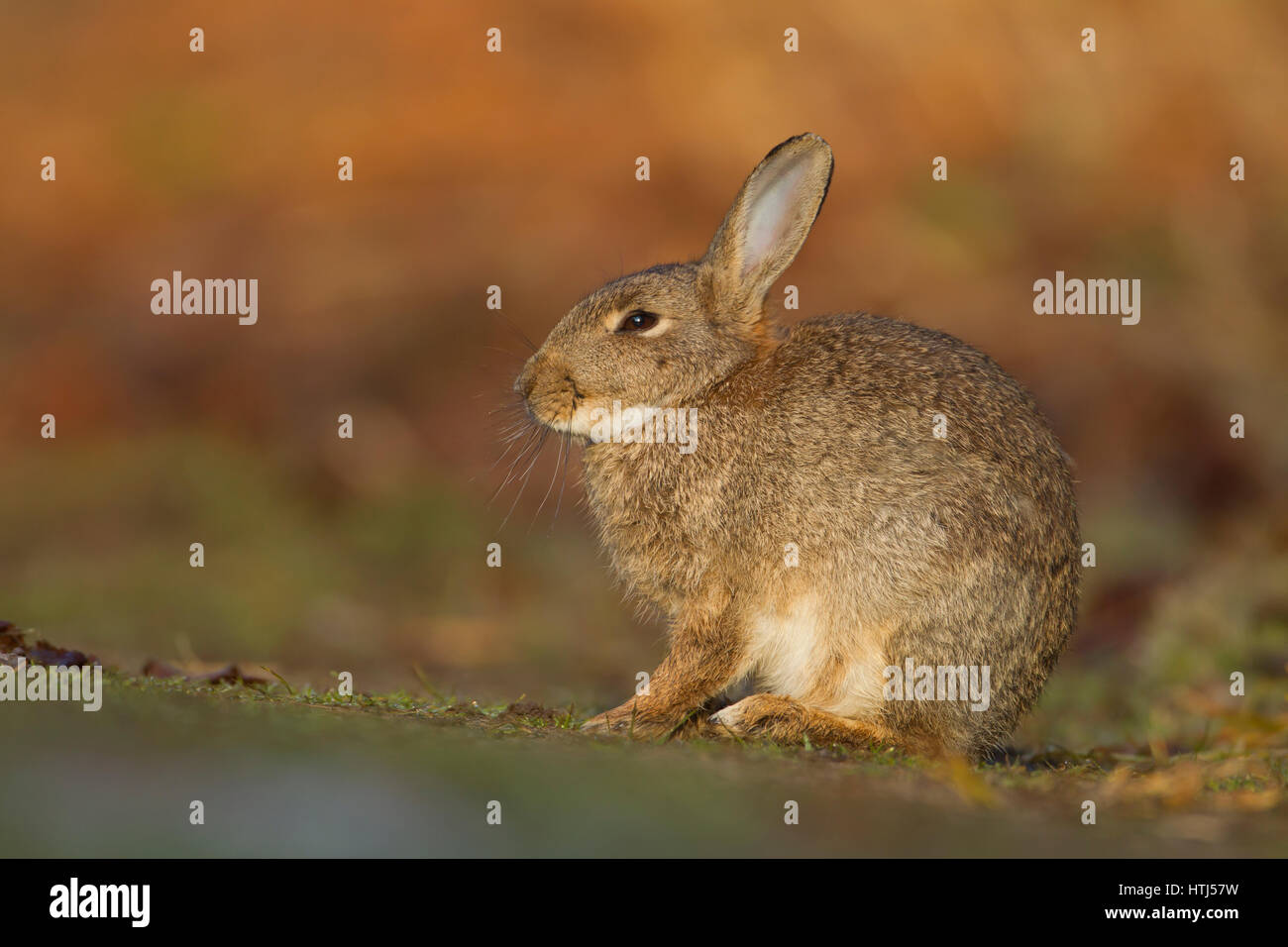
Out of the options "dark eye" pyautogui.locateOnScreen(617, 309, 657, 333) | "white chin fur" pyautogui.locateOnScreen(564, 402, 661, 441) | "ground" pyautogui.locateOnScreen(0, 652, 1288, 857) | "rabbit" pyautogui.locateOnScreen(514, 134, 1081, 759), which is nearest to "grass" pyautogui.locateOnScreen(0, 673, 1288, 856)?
"ground" pyautogui.locateOnScreen(0, 652, 1288, 857)

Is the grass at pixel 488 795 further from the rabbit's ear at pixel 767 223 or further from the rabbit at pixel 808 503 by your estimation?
the rabbit's ear at pixel 767 223

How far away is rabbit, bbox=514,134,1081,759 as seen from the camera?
5332 millimetres

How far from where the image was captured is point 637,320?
6.34 metres

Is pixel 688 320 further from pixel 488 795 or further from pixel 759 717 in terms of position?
pixel 488 795

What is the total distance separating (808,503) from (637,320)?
1.34m

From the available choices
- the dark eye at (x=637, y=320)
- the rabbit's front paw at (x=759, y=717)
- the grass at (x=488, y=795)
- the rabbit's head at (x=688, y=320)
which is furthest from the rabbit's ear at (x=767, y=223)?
the grass at (x=488, y=795)

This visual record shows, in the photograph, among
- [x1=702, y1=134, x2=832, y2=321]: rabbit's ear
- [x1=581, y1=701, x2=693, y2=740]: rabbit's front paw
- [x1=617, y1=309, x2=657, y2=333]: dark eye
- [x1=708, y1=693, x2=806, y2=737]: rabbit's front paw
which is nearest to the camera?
[x1=581, y1=701, x2=693, y2=740]: rabbit's front paw

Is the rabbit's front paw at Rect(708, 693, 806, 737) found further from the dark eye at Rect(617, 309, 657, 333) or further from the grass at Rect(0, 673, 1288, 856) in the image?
the dark eye at Rect(617, 309, 657, 333)

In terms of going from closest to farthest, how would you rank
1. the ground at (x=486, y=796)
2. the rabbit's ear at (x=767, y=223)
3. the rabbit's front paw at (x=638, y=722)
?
the ground at (x=486, y=796)
the rabbit's front paw at (x=638, y=722)
the rabbit's ear at (x=767, y=223)

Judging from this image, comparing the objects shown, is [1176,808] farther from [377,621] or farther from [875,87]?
[875,87]

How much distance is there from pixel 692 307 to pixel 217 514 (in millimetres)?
7904

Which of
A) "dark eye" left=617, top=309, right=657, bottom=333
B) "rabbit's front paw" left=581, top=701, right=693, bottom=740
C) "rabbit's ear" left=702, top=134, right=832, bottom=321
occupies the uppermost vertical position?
"rabbit's ear" left=702, top=134, right=832, bottom=321

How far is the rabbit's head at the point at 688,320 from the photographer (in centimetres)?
619

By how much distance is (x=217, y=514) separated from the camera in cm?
1295
